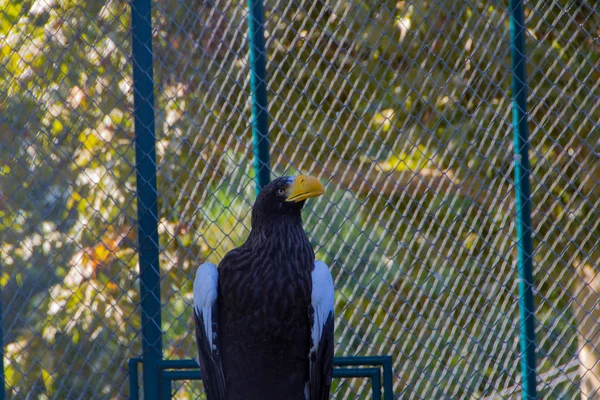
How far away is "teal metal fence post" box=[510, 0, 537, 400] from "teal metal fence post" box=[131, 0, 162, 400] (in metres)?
1.33

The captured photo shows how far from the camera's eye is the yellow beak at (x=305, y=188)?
239cm

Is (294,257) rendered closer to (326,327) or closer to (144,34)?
(326,327)

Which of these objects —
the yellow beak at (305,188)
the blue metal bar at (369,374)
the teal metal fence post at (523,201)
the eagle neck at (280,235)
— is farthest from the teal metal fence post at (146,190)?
the teal metal fence post at (523,201)

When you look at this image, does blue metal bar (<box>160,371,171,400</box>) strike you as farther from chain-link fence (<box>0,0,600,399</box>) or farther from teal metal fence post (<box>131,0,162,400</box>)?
chain-link fence (<box>0,0,600,399</box>)

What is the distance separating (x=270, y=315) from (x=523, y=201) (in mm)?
1066

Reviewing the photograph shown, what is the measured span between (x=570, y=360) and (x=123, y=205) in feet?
6.65

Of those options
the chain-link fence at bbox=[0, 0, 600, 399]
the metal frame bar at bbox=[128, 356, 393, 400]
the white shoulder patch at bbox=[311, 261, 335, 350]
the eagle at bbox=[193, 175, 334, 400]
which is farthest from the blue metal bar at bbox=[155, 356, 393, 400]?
the chain-link fence at bbox=[0, 0, 600, 399]

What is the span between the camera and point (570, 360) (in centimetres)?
313

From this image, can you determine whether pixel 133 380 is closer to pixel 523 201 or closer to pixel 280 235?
pixel 280 235

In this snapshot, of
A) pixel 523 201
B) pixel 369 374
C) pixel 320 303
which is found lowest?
pixel 369 374

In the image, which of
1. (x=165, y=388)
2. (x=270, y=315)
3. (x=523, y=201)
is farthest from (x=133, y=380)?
(x=523, y=201)

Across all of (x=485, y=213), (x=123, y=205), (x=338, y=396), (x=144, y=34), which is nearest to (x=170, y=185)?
(x=123, y=205)

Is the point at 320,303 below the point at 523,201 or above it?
below

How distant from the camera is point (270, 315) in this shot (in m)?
2.36
